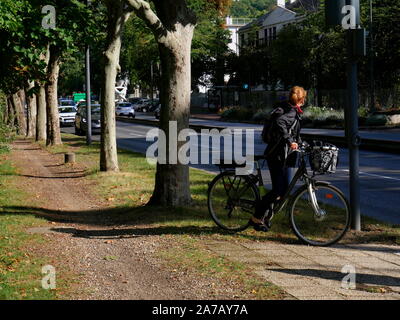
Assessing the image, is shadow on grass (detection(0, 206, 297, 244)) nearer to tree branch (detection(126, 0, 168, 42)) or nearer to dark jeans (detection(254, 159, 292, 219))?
dark jeans (detection(254, 159, 292, 219))

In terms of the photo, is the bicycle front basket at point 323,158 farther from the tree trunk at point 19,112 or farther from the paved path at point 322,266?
the tree trunk at point 19,112

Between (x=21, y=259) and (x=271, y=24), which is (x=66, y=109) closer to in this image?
(x=271, y=24)

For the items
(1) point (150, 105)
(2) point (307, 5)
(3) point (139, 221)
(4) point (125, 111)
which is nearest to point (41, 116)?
(3) point (139, 221)

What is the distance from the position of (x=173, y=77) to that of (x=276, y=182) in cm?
307

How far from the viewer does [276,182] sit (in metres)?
8.70

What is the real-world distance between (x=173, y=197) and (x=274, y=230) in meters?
2.20

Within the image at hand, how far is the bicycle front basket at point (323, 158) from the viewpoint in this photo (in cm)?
846

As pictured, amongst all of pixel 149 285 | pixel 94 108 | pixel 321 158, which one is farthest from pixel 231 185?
pixel 94 108

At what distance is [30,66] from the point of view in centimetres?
1858

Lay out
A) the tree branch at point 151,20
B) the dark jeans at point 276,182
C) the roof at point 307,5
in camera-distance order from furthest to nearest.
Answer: the roof at point 307,5
the tree branch at point 151,20
the dark jeans at point 276,182

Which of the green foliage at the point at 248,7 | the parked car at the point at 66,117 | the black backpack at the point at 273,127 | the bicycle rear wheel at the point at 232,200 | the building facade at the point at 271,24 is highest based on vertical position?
the green foliage at the point at 248,7

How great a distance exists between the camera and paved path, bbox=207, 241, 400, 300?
6.34 meters

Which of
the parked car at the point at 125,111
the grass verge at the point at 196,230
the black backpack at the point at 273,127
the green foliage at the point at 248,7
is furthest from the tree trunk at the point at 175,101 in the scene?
the green foliage at the point at 248,7

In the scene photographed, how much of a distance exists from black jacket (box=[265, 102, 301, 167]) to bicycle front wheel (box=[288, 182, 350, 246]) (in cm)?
40
